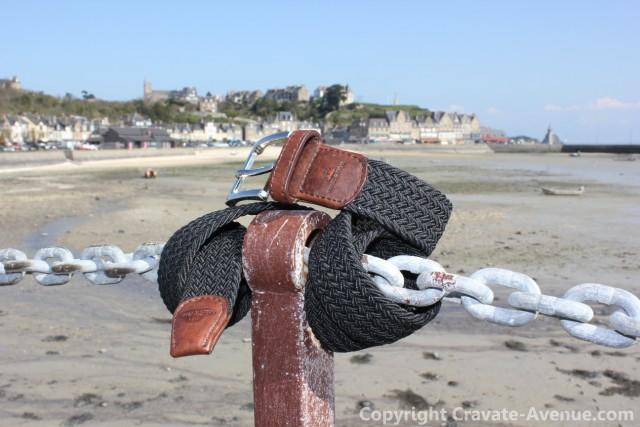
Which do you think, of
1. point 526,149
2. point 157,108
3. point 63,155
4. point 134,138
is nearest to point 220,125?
point 157,108

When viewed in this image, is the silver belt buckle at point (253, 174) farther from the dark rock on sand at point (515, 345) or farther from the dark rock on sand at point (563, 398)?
→ the dark rock on sand at point (515, 345)

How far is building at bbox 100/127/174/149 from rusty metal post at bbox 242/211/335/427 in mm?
98721

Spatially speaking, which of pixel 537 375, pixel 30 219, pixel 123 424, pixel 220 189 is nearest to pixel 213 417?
pixel 123 424

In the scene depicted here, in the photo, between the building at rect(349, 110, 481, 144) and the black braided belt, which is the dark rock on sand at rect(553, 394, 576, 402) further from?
the building at rect(349, 110, 481, 144)

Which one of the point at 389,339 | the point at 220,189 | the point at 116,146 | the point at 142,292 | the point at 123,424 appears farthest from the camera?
the point at 116,146

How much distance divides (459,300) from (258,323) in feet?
1.87

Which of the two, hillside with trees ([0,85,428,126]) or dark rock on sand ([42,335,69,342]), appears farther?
hillside with trees ([0,85,428,126])

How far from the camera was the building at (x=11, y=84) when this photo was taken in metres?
154

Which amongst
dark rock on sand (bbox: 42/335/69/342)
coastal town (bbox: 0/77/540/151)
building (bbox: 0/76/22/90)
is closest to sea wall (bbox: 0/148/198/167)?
coastal town (bbox: 0/77/540/151)

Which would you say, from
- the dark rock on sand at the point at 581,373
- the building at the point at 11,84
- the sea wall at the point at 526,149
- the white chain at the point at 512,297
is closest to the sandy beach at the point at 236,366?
the dark rock on sand at the point at 581,373

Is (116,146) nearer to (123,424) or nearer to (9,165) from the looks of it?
(9,165)

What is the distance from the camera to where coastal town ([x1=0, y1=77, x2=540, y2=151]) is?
105700mm

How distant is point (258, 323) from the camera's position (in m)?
1.47

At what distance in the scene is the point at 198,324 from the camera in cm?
142
